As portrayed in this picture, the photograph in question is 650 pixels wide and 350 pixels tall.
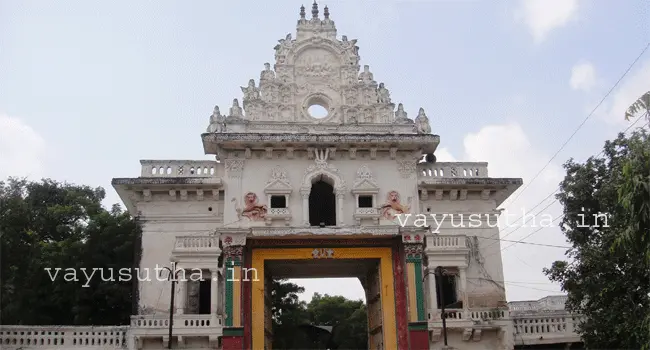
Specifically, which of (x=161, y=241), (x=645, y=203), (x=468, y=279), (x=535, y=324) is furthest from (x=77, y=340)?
(x=645, y=203)

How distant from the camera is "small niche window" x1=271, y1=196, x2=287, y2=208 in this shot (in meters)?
20.8

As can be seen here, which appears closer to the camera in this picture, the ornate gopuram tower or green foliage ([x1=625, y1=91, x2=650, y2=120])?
green foliage ([x1=625, y1=91, x2=650, y2=120])

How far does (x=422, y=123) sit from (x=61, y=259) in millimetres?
14528

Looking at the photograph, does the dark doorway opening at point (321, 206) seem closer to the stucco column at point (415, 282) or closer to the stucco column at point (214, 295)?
the stucco column at point (415, 282)

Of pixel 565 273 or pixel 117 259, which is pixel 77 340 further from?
pixel 565 273

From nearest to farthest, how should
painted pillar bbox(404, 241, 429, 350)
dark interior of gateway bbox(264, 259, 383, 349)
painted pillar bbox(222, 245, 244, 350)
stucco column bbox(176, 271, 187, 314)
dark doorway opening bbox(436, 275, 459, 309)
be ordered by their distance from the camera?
1. painted pillar bbox(222, 245, 244, 350)
2. painted pillar bbox(404, 241, 429, 350)
3. stucco column bbox(176, 271, 187, 314)
4. dark doorway opening bbox(436, 275, 459, 309)
5. dark interior of gateway bbox(264, 259, 383, 349)

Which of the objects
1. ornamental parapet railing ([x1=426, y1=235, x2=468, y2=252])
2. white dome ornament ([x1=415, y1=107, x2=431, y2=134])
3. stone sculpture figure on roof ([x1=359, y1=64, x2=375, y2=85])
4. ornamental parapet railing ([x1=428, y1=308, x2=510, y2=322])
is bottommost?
ornamental parapet railing ([x1=428, y1=308, x2=510, y2=322])

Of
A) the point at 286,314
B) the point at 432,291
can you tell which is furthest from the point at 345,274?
the point at 286,314

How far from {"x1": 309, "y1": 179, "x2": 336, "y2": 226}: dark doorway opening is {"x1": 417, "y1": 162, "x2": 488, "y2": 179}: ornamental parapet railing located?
3.09 m

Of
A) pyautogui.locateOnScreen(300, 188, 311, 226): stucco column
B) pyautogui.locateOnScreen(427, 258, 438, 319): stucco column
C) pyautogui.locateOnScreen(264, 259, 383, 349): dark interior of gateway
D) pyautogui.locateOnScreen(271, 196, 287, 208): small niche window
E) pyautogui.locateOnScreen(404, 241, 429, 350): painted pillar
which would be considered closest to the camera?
pyautogui.locateOnScreen(404, 241, 429, 350): painted pillar

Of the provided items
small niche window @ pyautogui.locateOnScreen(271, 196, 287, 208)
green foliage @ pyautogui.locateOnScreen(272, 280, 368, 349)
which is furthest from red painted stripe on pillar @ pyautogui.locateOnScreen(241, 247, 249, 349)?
green foliage @ pyautogui.locateOnScreen(272, 280, 368, 349)

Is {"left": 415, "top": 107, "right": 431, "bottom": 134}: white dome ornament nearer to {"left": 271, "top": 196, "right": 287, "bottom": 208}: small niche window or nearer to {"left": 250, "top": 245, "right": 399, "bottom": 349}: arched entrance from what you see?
{"left": 250, "top": 245, "right": 399, "bottom": 349}: arched entrance

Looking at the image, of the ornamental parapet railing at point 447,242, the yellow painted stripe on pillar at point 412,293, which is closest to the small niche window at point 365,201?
the ornamental parapet railing at point 447,242

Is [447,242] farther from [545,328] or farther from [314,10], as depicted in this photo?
[314,10]
